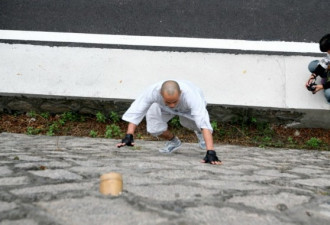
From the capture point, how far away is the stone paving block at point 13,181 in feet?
6.59

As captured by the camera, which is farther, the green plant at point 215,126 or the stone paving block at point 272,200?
the green plant at point 215,126

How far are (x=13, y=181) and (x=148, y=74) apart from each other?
350 centimetres

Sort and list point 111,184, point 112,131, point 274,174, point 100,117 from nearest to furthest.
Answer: point 111,184 < point 274,174 < point 112,131 < point 100,117

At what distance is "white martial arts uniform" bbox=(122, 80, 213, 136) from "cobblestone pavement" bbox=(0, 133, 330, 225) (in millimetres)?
417

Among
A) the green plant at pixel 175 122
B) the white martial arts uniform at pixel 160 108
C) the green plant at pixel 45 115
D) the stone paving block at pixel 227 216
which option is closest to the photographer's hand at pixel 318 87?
the green plant at pixel 175 122

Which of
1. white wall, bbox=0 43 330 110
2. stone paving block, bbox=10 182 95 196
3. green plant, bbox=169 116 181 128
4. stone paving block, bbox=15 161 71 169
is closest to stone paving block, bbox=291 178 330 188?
stone paving block, bbox=10 182 95 196

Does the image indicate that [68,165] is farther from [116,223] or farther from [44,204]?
[116,223]

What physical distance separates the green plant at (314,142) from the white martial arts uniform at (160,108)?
7.33ft

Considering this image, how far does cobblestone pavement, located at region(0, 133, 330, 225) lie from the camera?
1.56 meters

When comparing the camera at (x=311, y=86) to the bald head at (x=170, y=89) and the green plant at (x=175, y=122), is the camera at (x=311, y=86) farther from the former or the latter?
the bald head at (x=170, y=89)

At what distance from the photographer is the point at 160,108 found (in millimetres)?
3824

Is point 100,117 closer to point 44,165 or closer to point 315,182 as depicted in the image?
point 44,165

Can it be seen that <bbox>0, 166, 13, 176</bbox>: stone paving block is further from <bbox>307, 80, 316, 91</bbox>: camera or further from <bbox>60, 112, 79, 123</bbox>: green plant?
<bbox>307, 80, 316, 91</bbox>: camera

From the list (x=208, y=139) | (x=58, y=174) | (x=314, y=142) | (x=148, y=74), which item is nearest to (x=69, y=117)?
A: (x=148, y=74)
